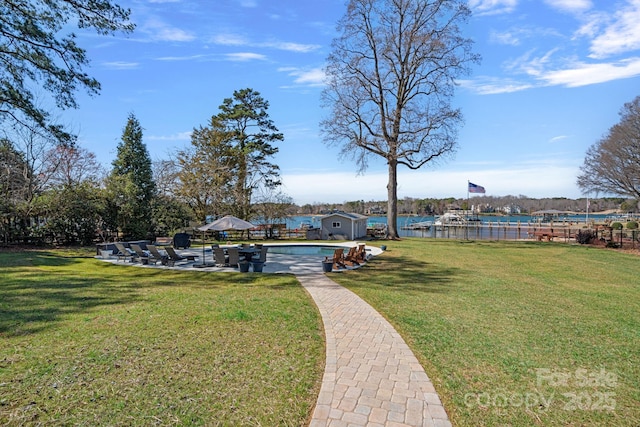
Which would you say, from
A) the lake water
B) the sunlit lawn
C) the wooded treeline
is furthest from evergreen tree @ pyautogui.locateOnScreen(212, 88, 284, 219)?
the wooded treeline

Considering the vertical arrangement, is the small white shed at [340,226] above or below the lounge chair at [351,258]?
above

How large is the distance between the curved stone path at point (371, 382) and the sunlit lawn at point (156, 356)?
218 mm

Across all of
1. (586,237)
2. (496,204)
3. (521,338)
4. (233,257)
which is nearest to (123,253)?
(233,257)

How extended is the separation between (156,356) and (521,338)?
19.0ft

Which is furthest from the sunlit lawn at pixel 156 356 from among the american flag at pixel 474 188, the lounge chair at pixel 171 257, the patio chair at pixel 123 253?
the american flag at pixel 474 188

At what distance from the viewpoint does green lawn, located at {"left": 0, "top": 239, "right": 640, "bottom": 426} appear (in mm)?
3494

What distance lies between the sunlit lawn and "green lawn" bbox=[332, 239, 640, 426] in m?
1.76

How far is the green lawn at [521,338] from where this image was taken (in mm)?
3676

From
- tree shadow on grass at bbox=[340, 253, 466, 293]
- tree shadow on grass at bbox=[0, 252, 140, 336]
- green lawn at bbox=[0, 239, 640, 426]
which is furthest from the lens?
tree shadow on grass at bbox=[340, 253, 466, 293]

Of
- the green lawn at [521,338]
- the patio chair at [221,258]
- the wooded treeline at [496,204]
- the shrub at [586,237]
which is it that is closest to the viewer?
the green lawn at [521,338]

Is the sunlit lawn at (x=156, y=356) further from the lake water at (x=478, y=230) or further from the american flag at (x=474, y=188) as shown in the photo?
the american flag at (x=474, y=188)

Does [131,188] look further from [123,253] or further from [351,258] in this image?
[351,258]

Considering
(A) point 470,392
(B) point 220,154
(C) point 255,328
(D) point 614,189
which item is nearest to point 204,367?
(C) point 255,328

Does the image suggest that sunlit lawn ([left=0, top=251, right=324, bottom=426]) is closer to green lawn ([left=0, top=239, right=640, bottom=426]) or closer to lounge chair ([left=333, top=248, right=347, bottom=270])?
green lawn ([left=0, top=239, right=640, bottom=426])
